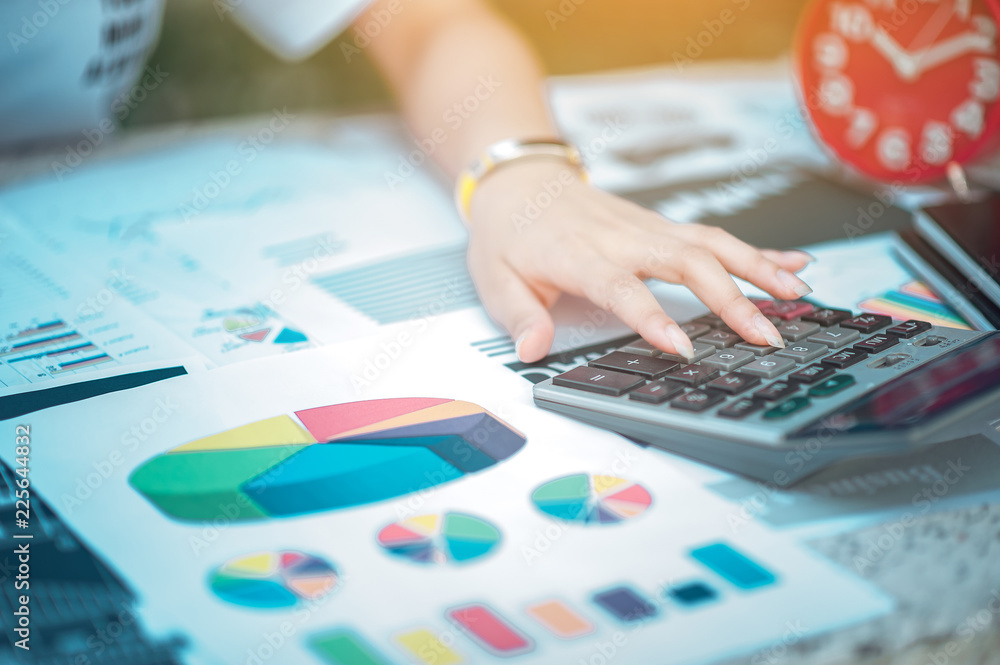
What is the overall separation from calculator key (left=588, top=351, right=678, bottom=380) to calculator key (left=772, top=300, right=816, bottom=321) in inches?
3.5

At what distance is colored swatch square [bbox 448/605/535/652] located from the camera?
0.94 ft

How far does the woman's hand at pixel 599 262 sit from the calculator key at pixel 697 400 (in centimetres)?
5

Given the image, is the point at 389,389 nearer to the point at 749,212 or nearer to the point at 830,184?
the point at 749,212

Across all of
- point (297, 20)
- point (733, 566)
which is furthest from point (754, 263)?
point (297, 20)

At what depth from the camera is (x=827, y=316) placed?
48cm

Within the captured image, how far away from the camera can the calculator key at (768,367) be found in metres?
0.42

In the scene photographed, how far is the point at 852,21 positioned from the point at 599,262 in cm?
39

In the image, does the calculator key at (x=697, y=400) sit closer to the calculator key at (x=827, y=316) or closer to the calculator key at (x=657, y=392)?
the calculator key at (x=657, y=392)

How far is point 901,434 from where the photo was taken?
0.33m

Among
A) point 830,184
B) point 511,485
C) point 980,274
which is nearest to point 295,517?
point 511,485

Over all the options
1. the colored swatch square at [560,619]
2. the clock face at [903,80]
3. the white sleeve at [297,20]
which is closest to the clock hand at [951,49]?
the clock face at [903,80]

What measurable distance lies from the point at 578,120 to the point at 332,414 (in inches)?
Result: 25.3

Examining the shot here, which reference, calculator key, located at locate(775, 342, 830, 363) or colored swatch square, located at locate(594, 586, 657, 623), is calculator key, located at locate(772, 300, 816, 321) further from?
colored swatch square, located at locate(594, 586, 657, 623)

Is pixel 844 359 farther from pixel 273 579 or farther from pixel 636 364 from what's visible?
pixel 273 579
